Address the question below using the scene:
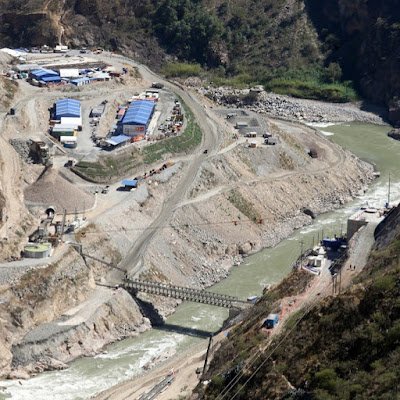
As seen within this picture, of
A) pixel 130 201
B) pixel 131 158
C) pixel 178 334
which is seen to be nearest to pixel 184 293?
pixel 178 334

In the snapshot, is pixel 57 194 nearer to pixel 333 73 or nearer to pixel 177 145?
pixel 177 145

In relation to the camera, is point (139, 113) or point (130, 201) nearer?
point (130, 201)

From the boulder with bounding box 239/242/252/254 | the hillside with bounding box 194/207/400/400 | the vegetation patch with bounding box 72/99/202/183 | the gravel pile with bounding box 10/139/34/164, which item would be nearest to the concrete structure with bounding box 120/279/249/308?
the boulder with bounding box 239/242/252/254

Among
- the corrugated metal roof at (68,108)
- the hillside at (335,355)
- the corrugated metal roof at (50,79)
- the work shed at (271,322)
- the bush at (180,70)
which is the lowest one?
the bush at (180,70)

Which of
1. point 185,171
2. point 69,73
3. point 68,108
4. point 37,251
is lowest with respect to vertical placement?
point 69,73

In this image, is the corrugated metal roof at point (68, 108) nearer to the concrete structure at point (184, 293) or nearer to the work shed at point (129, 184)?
the work shed at point (129, 184)

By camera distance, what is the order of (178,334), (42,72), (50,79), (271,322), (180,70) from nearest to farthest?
1. (271,322)
2. (178,334)
3. (50,79)
4. (42,72)
5. (180,70)

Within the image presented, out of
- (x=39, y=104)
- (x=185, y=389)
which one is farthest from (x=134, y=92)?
(x=185, y=389)

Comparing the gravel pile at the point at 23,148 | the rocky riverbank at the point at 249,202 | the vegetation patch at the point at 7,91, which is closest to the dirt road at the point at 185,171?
the rocky riverbank at the point at 249,202
